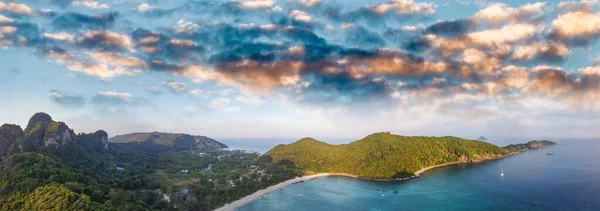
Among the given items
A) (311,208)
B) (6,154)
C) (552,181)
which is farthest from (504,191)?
(6,154)

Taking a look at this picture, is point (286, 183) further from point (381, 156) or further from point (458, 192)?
point (458, 192)

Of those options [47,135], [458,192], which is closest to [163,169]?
[47,135]

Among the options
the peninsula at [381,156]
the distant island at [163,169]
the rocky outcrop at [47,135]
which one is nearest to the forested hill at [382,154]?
the peninsula at [381,156]

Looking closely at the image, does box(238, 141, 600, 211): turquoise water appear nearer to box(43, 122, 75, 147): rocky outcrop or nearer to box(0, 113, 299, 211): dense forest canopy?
box(0, 113, 299, 211): dense forest canopy

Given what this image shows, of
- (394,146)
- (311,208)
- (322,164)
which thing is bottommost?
(311,208)

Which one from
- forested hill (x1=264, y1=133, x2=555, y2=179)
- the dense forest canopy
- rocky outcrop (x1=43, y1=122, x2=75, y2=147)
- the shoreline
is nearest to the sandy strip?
the shoreline

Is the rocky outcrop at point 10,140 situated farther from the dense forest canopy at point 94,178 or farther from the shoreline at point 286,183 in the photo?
the shoreline at point 286,183

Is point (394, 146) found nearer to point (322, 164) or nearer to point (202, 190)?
point (322, 164)
